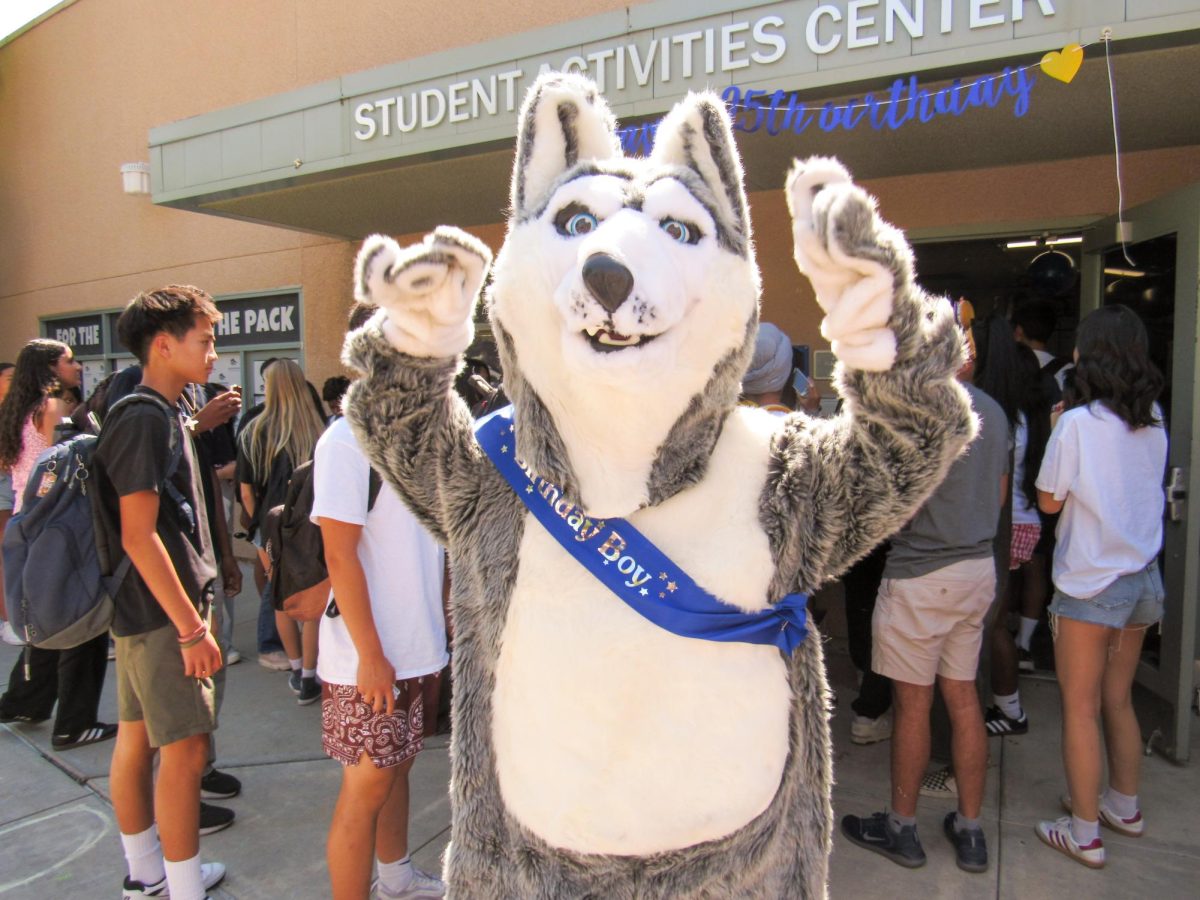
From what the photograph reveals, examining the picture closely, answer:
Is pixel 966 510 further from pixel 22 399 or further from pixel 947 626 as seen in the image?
pixel 22 399

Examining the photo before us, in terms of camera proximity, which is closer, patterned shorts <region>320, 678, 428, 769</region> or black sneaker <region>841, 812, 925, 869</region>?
patterned shorts <region>320, 678, 428, 769</region>

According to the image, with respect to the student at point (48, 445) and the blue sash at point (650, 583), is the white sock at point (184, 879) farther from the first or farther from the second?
the blue sash at point (650, 583)

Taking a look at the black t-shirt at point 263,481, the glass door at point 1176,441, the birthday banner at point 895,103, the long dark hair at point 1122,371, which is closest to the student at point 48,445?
the black t-shirt at point 263,481

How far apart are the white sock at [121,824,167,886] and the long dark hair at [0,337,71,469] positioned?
2340 mm

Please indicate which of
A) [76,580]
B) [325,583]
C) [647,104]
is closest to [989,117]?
[647,104]

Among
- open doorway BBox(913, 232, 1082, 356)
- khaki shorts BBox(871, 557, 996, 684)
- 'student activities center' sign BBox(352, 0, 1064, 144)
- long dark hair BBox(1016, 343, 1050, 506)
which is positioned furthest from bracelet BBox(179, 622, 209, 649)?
open doorway BBox(913, 232, 1082, 356)

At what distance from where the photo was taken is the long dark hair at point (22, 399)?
412cm

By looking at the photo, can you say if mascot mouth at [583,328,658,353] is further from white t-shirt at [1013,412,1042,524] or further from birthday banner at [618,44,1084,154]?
white t-shirt at [1013,412,1042,524]

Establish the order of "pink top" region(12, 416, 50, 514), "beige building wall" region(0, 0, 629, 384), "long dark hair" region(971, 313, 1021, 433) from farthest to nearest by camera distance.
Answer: "beige building wall" region(0, 0, 629, 384) → "pink top" region(12, 416, 50, 514) → "long dark hair" region(971, 313, 1021, 433)

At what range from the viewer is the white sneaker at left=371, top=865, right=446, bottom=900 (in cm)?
278

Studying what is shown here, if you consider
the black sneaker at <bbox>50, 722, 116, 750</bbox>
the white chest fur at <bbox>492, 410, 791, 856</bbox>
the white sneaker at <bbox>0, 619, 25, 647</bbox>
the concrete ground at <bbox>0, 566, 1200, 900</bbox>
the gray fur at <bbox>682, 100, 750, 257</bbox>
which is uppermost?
the gray fur at <bbox>682, 100, 750, 257</bbox>

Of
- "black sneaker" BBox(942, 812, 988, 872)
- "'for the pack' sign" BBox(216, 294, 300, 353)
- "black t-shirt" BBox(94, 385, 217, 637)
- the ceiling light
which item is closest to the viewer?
"black t-shirt" BBox(94, 385, 217, 637)

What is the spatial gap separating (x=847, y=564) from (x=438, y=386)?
2.83 ft

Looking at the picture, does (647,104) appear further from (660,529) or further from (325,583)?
(660,529)
